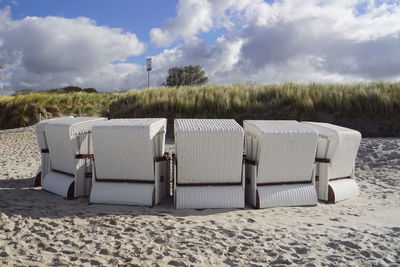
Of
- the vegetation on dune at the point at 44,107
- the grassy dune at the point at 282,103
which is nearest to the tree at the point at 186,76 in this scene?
the vegetation on dune at the point at 44,107

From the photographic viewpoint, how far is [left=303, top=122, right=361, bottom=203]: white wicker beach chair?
6.66 meters

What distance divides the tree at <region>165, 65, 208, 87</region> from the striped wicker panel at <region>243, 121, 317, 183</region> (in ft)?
117

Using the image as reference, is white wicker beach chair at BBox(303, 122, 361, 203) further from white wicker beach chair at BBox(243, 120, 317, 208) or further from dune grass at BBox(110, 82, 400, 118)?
dune grass at BBox(110, 82, 400, 118)

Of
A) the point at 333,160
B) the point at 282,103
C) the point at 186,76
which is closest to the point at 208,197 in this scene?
the point at 333,160

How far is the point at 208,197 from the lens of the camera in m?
5.96

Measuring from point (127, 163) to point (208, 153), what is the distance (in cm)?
139

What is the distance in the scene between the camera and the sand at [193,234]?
13.2ft

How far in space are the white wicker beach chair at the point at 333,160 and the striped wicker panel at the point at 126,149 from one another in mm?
3094

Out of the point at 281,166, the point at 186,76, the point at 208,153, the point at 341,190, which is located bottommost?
the point at 341,190

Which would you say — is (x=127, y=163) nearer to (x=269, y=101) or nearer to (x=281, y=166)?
(x=281, y=166)

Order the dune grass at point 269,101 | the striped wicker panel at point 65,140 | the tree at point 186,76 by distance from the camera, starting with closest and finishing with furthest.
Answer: the striped wicker panel at point 65,140 < the dune grass at point 269,101 < the tree at point 186,76

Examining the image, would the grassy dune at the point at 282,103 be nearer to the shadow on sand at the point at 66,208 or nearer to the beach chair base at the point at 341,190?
the beach chair base at the point at 341,190

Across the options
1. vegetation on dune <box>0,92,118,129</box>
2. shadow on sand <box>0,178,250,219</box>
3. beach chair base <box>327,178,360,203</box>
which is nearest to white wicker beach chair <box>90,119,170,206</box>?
shadow on sand <box>0,178,250,219</box>

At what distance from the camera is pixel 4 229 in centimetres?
478
